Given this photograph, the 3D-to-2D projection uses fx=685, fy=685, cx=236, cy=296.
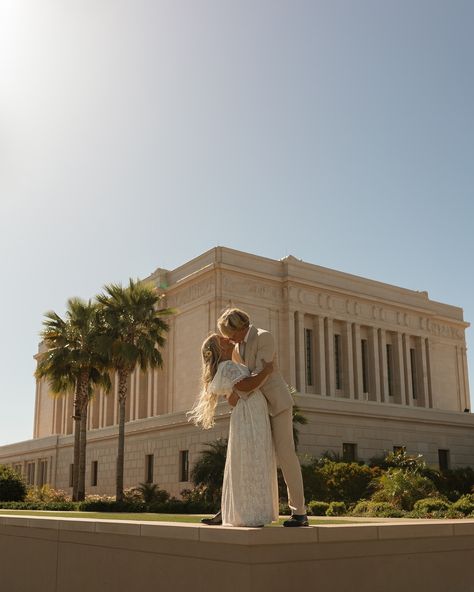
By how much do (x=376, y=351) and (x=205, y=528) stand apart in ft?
140

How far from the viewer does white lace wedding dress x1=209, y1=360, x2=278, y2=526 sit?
19.5 ft

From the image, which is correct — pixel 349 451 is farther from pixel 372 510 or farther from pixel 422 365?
pixel 422 365

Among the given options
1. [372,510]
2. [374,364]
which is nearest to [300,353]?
[374,364]

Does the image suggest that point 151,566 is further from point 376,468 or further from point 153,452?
point 153,452

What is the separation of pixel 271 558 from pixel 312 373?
39.5m

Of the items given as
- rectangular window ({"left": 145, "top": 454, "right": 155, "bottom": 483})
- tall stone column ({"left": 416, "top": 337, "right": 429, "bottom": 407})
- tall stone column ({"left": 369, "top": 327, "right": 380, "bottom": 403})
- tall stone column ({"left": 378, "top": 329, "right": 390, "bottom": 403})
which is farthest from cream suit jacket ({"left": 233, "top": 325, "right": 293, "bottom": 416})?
tall stone column ({"left": 416, "top": 337, "right": 429, "bottom": 407})

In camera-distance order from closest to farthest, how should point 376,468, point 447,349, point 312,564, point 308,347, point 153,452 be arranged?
1. point 312,564
2. point 376,468
3. point 153,452
4. point 308,347
5. point 447,349

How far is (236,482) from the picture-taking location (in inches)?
237

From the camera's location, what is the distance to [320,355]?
4456 cm

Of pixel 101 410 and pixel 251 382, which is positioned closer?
pixel 251 382

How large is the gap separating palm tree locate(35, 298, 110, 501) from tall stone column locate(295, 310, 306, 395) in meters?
14.6

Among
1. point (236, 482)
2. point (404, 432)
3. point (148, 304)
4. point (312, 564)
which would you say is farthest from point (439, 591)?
point (404, 432)

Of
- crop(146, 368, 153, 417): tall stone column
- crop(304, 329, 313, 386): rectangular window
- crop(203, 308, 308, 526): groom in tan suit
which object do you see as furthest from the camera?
crop(146, 368, 153, 417): tall stone column

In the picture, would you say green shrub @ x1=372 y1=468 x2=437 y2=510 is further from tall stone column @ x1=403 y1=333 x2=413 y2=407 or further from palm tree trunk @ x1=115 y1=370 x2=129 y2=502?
tall stone column @ x1=403 y1=333 x2=413 y2=407
